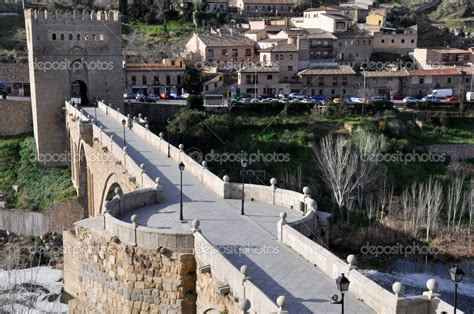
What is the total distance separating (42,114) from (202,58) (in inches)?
802

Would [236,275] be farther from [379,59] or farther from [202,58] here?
[379,59]

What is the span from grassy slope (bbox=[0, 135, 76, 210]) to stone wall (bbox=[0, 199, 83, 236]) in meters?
0.57

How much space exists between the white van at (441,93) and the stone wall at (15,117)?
2872 centimetres

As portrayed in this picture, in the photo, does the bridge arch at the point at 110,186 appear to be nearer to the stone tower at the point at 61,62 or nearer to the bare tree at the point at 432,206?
the stone tower at the point at 61,62

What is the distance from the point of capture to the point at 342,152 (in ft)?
104

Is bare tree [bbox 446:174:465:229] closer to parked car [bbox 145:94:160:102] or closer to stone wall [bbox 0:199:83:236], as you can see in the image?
stone wall [bbox 0:199:83:236]

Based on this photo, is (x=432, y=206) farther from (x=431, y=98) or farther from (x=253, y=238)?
(x=253, y=238)

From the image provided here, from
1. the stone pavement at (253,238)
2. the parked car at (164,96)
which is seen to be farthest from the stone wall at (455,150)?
the stone pavement at (253,238)

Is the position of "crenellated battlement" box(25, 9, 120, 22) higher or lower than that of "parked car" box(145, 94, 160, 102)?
higher

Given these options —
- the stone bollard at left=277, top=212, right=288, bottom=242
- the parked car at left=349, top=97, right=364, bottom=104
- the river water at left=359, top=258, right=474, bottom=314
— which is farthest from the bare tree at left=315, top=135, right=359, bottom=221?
the stone bollard at left=277, top=212, right=288, bottom=242

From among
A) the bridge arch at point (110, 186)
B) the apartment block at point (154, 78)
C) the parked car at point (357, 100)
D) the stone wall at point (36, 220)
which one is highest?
the apartment block at point (154, 78)

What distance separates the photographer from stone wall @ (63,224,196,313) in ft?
37.1

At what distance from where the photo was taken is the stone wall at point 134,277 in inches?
445

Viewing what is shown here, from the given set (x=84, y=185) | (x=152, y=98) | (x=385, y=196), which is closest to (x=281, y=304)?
(x=84, y=185)
